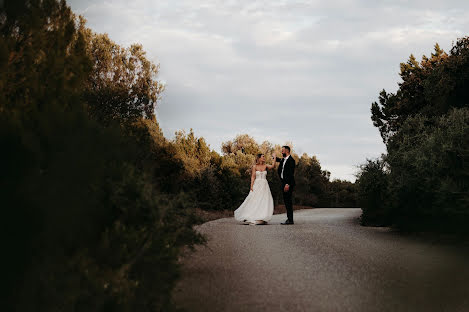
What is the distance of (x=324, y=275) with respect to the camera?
7.30 meters

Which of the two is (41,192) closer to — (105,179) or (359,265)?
(105,179)

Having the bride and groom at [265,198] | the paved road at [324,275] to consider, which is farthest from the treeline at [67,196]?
the bride and groom at [265,198]

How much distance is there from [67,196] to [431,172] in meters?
10.4

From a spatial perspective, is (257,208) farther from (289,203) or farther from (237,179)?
(237,179)

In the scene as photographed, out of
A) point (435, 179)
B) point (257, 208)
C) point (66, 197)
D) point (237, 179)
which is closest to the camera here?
point (66, 197)

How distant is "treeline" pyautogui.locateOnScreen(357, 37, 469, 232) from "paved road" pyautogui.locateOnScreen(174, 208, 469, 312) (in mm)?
1109

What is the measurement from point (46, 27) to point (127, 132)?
1.50 metres

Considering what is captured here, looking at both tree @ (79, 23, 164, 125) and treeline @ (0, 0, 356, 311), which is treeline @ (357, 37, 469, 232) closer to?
treeline @ (0, 0, 356, 311)

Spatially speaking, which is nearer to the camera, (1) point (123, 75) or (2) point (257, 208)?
(2) point (257, 208)

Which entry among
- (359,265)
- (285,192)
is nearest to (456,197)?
(359,265)

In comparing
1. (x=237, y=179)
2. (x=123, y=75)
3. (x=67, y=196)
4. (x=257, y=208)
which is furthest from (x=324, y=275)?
(x=123, y=75)

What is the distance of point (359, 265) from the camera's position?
8.27 meters

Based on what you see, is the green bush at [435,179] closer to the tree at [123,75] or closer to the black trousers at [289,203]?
the black trousers at [289,203]

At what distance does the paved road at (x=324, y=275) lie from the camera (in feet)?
19.1
